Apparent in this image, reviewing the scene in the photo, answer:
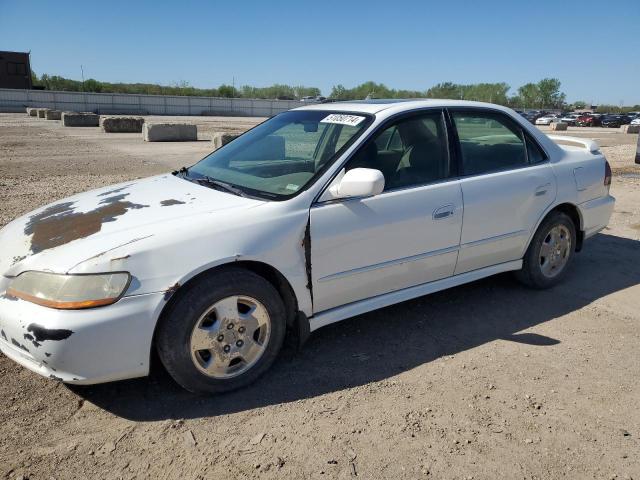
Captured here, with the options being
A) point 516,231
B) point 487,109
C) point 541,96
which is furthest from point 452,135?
point 541,96

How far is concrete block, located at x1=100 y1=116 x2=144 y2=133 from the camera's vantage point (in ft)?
75.3

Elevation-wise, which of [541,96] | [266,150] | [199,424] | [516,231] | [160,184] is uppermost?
[541,96]

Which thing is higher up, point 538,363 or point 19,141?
point 19,141

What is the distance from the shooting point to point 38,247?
110 inches

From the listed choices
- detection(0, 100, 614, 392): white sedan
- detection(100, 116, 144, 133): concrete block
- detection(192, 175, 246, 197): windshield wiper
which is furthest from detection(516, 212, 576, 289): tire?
detection(100, 116, 144, 133): concrete block

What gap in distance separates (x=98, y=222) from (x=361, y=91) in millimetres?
88200

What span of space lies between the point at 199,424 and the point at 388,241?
1575 millimetres

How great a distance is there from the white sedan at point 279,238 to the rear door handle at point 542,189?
0.02 meters

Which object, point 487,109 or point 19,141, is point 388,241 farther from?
point 19,141

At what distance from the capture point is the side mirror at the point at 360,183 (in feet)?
9.98

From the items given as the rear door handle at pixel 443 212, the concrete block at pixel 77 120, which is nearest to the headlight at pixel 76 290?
the rear door handle at pixel 443 212

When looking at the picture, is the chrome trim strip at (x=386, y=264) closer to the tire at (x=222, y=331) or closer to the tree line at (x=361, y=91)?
the tire at (x=222, y=331)

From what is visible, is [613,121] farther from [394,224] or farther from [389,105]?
[394,224]

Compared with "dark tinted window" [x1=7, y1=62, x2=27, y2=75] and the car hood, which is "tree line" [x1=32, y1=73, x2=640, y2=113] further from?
the car hood
